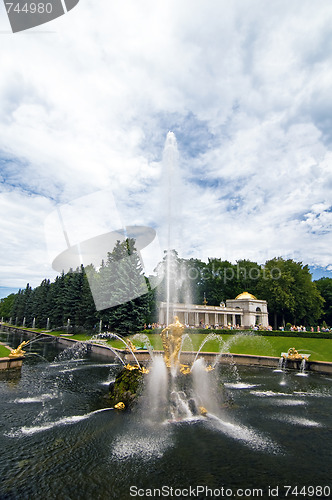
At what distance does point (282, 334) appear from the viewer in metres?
35.2

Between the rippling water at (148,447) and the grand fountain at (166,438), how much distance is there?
31mm

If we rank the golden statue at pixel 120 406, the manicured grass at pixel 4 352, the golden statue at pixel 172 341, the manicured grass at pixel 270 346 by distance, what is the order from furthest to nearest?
the manicured grass at pixel 270 346, the manicured grass at pixel 4 352, the golden statue at pixel 172 341, the golden statue at pixel 120 406

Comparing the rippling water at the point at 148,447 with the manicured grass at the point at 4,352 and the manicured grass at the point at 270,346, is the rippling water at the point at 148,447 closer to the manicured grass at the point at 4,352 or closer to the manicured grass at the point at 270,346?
the manicured grass at the point at 4,352

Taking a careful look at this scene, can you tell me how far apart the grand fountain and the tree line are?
40.5 feet

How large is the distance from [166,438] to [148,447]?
75 cm

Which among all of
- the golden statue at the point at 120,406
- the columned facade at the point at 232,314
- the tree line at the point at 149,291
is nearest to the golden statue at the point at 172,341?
the golden statue at the point at 120,406

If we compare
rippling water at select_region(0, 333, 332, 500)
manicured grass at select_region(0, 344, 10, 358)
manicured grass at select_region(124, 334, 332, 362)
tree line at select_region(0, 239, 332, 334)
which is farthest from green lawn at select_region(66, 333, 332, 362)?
rippling water at select_region(0, 333, 332, 500)

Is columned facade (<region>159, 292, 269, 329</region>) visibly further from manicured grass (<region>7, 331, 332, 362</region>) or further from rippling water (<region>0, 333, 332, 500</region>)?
rippling water (<region>0, 333, 332, 500</region>)

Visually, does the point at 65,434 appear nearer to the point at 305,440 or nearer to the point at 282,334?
the point at 305,440

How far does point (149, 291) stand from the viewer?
51.5 m

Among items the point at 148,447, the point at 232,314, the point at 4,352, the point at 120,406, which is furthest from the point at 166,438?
the point at 232,314

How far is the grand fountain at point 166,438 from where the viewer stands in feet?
20.7

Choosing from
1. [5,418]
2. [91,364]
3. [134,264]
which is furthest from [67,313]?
[5,418]

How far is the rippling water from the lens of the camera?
6.43m
